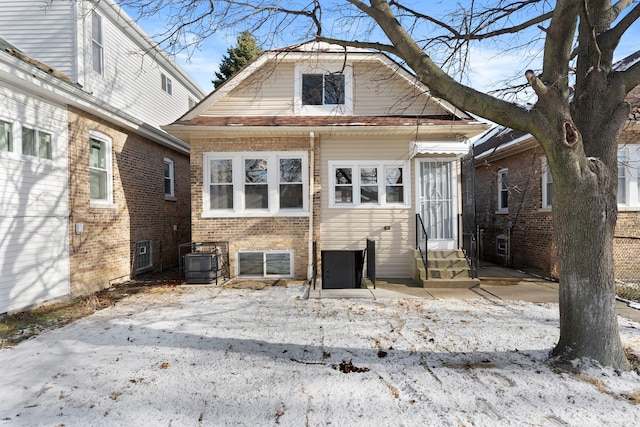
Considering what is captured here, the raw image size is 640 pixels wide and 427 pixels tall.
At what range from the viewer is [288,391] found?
3.32 metres

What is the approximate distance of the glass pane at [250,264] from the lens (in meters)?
8.91

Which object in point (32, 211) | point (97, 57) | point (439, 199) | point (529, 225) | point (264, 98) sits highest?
point (97, 57)

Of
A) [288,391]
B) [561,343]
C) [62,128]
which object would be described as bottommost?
[288,391]

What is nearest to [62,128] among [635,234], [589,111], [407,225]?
[407,225]

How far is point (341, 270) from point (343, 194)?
3.06 metres

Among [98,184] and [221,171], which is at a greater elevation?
[221,171]

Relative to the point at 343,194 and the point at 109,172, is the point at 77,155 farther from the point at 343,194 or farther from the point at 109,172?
the point at 343,194

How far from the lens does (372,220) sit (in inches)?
352

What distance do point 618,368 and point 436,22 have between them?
503 cm

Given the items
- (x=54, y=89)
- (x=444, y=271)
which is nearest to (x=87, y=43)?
Answer: (x=54, y=89)

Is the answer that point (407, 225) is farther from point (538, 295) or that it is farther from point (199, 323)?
point (199, 323)

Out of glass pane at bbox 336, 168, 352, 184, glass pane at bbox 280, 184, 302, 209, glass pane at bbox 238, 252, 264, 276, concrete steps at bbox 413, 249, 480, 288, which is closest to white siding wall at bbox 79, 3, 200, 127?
glass pane at bbox 280, 184, 302, 209

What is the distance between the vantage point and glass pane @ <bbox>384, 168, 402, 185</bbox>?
9.03 metres

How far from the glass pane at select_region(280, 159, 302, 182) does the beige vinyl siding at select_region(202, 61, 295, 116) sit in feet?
4.36
